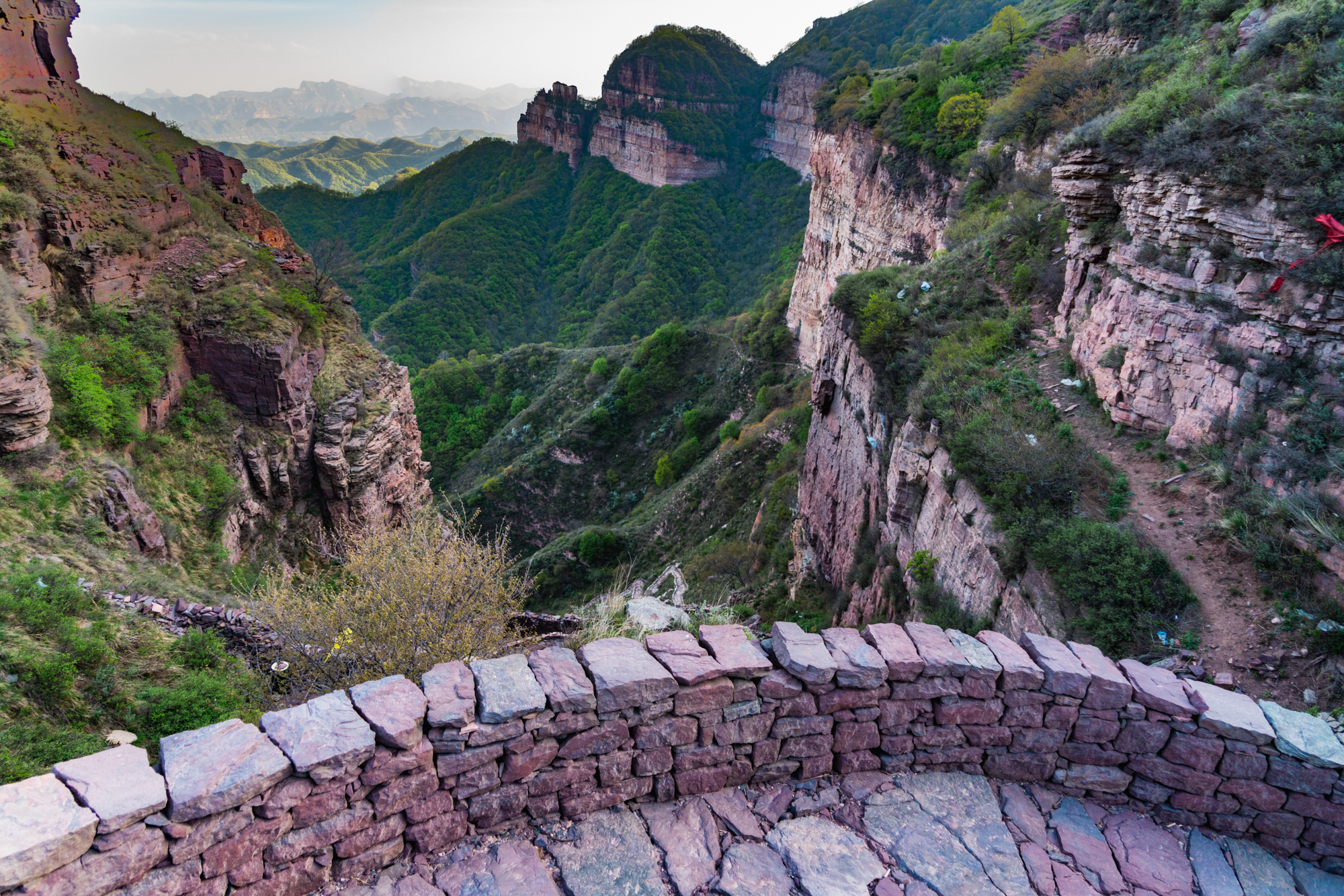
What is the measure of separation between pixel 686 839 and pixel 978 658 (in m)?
2.44

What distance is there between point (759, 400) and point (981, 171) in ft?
50.5

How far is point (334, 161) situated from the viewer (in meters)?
162

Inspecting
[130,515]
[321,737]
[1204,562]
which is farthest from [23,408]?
[1204,562]

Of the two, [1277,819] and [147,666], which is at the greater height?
[1277,819]

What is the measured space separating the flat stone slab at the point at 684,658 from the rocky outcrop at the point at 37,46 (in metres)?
19.8

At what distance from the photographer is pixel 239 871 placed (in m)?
3.31

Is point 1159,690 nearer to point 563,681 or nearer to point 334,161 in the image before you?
point 563,681

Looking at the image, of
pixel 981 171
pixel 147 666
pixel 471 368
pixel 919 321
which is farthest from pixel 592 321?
pixel 147 666

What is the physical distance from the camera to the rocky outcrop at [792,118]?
79.0 metres

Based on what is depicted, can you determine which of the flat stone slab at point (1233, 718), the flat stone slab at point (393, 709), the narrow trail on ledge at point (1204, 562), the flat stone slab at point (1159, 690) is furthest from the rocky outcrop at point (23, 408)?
the narrow trail on ledge at point (1204, 562)

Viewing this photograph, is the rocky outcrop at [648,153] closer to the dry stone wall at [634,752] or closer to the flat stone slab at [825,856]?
the dry stone wall at [634,752]

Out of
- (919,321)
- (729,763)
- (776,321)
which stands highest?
(919,321)

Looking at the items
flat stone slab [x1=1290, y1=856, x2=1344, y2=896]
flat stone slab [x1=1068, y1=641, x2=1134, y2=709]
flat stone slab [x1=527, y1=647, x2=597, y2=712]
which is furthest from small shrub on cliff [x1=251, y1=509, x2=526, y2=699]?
flat stone slab [x1=1290, y1=856, x2=1344, y2=896]

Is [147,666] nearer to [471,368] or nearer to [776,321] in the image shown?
[776,321]
